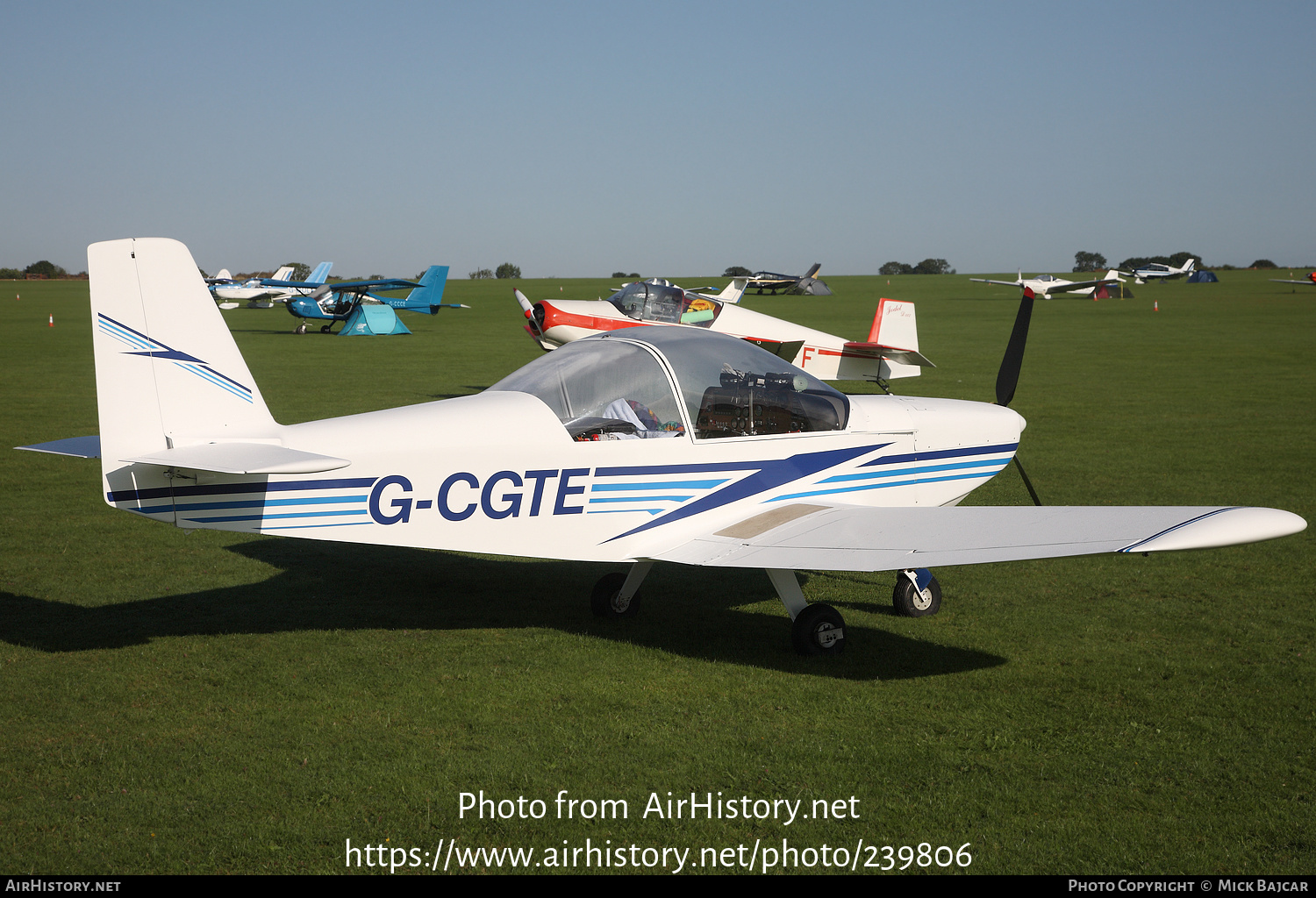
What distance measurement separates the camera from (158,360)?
4.79 metres

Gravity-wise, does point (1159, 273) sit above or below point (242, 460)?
above

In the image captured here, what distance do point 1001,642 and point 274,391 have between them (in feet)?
54.0

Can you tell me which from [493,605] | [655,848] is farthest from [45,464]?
[655,848]

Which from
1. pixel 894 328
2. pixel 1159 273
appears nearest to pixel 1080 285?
pixel 1159 273

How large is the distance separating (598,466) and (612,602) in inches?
53.6

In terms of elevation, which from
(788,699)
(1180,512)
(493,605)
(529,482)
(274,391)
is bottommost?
(274,391)

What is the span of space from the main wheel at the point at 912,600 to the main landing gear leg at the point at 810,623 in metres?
0.87

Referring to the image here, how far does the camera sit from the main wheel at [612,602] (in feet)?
21.2

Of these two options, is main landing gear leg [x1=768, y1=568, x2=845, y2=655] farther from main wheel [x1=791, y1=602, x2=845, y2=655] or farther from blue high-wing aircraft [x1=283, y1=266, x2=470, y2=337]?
blue high-wing aircraft [x1=283, y1=266, x2=470, y2=337]


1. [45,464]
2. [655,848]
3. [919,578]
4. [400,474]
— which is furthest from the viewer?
[45,464]

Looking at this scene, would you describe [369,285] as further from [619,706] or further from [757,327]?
[619,706]

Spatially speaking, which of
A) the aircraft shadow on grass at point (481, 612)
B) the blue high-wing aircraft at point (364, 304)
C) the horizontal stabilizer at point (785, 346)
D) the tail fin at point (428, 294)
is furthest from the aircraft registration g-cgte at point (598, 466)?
the tail fin at point (428, 294)

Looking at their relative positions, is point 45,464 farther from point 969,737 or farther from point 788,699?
point 969,737

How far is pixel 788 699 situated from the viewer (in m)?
5.07
